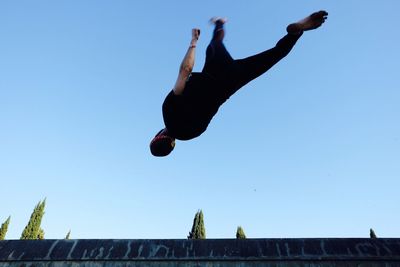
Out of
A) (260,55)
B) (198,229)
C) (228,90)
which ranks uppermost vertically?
(198,229)

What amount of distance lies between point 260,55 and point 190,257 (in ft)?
20.0

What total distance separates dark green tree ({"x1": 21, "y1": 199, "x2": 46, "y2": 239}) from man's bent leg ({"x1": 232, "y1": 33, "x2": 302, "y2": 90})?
3971 centimetres

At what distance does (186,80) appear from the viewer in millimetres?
4086

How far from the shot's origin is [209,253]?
28.4 feet

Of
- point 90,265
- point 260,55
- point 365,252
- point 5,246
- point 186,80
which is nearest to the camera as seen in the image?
point 186,80

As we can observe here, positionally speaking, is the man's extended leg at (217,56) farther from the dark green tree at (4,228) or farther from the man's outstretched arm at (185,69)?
the dark green tree at (4,228)

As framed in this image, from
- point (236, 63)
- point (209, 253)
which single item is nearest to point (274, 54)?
point (236, 63)

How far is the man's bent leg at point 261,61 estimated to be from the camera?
167 inches

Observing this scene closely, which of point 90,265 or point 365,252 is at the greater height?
point 365,252

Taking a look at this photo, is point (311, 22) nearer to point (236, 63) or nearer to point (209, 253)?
point (236, 63)

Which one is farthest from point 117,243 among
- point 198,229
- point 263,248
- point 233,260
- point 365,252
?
point 198,229

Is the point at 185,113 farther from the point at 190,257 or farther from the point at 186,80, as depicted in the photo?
the point at 190,257

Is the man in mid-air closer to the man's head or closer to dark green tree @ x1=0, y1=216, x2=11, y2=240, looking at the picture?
the man's head

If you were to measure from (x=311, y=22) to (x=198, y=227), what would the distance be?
2821 centimetres
